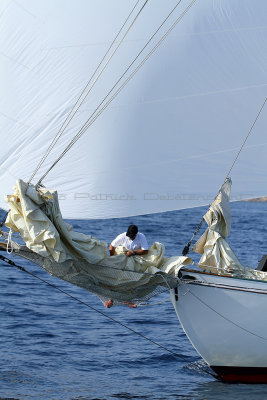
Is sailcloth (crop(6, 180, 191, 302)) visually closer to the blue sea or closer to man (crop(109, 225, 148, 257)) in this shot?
man (crop(109, 225, 148, 257))

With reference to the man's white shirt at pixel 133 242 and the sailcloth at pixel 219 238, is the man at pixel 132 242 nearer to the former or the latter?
the man's white shirt at pixel 133 242

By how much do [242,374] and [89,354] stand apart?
235 centimetres

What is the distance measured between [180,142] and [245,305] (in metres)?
2.25

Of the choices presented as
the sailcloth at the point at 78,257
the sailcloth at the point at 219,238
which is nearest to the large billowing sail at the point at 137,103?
the sailcloth at the point at 219,238

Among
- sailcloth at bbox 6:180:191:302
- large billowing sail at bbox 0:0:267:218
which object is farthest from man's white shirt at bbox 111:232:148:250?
large billowing sail at bbox 0:0:267:218

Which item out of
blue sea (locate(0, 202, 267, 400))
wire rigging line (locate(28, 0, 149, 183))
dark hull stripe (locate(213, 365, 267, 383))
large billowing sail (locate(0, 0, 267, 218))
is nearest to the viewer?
wire rigging line (locate(28, 0, 149, 183))

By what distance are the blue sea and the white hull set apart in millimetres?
314

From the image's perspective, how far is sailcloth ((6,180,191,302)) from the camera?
905 cm

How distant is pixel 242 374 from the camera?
11.2m

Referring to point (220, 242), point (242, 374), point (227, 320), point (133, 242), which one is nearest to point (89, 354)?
point (242, 374)

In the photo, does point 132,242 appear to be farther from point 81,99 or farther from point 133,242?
point 81,99

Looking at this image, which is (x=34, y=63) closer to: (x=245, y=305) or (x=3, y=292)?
(x=245, y=305)

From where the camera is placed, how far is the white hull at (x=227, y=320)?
10.5m

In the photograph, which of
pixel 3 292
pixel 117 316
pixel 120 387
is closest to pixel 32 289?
pixel 3 292
